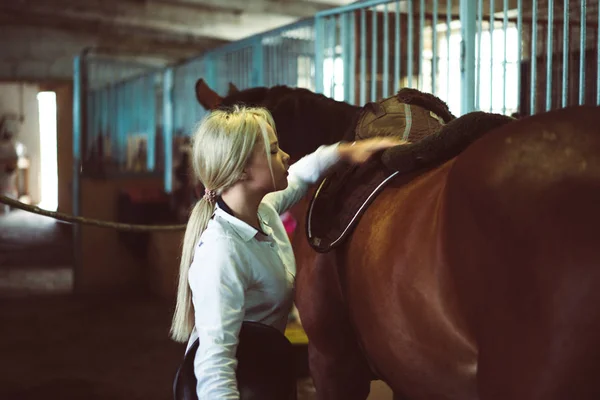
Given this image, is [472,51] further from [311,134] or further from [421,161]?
[421,161]

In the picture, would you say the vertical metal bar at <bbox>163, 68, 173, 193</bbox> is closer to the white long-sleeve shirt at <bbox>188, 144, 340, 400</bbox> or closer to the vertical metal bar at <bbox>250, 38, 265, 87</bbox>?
the vertical metal bar at <bbox>250, 38, 265, 87</bbox>

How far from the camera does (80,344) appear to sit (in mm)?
4164

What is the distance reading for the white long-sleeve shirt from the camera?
125cm

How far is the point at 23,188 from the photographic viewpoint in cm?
1473

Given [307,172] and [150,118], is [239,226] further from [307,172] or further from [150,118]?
[150,118]

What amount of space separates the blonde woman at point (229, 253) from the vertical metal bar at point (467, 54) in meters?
1.26

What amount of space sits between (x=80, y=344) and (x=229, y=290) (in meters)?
3.20

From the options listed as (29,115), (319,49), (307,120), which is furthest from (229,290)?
(29,115)

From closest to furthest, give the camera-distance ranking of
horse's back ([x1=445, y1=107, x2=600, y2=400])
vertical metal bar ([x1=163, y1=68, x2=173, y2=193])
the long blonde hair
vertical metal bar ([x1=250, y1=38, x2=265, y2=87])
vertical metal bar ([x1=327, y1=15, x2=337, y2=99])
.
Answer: horse's back ([x1=445, y1=107, x2=600, y2=400]) → the long blonde hair → vertical metal bar ([x1=327, y1=15, x2=337, y2=99]) → vertical metal bar ([x1=250, y1=38, x2=265, y2=87]) → vertical metal bar ([x1=163, y1=68, x2=173, y2=193])

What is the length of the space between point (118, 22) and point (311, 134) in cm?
952

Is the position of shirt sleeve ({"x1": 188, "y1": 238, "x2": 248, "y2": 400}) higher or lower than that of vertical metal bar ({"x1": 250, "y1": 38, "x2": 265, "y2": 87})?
lower

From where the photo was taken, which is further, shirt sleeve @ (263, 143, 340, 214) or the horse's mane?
the horse's mane

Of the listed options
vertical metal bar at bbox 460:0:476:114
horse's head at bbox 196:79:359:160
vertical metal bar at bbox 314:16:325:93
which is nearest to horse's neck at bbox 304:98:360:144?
horse's head at bbox 196:79:359:160

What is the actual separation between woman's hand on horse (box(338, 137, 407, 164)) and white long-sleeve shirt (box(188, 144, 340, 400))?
1.20 ft
